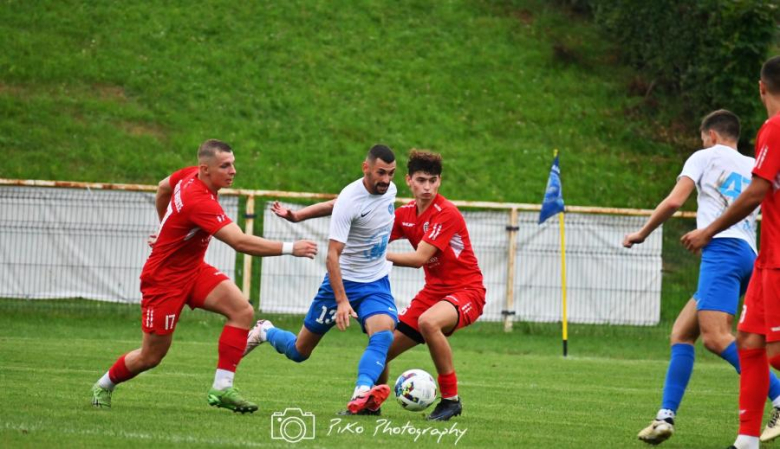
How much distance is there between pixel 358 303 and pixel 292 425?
173 centimetres

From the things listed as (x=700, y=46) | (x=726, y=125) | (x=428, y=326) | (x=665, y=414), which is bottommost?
(x=665, y=414)

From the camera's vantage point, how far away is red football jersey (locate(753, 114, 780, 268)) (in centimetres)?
630

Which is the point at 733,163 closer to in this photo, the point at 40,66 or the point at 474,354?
the point at 474,354

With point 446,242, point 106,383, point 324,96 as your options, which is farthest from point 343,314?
point 324,96

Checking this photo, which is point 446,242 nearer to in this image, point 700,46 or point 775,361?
point 775,361

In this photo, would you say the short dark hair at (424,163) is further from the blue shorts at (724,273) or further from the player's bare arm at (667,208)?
the blue shorts at (724,273)

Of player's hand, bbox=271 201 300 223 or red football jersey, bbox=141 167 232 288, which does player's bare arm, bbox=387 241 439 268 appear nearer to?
player's hand, bbox=271 201 300 223

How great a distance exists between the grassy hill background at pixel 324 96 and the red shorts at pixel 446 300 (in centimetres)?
1590

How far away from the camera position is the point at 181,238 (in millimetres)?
8219

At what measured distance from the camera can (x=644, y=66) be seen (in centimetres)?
3250

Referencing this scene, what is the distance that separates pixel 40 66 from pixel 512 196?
13.3 metres

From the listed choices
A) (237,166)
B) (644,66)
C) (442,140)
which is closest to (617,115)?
(644,66)

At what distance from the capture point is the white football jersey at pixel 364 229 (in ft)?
28.6

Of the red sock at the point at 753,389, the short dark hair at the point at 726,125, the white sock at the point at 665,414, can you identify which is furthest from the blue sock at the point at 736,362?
the short dark hair at the point at 726,125
